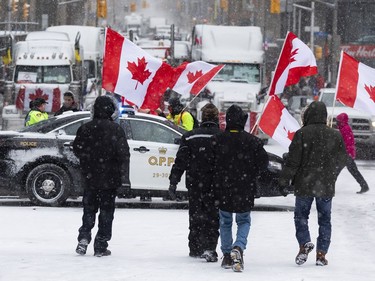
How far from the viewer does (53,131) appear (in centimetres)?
1720

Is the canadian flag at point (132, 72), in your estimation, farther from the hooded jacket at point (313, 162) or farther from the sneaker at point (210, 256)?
the hooded jacket at point (313, 162)

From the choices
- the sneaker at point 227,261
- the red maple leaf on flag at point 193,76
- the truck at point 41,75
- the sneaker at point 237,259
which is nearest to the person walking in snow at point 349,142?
the red maple leaf on flag at point 193,76

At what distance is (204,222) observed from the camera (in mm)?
11758

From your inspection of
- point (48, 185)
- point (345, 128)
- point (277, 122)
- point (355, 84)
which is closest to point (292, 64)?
point (277, 122)

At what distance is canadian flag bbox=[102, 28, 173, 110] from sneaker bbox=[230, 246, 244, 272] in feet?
23.7

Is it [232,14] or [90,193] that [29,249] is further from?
[232,14]

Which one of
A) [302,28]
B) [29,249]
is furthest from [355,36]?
[29,249]

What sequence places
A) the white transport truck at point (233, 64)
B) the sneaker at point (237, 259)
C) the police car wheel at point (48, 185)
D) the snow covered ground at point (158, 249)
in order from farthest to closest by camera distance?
the white transport truck at point (233, 64), the police car wheel at point (48, 185), the sneaker at point (237, 259), the snow covered ground at point (158, 249)

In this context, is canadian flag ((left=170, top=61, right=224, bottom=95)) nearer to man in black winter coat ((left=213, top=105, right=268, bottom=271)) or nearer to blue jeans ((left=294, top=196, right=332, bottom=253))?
blue jeans ((left=294, top=196, right=332, bottom=253))

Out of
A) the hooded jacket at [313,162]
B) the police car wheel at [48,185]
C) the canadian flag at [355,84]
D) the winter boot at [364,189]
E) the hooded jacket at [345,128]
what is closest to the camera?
the hooded jacket at [313,162]

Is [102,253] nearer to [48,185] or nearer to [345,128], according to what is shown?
[48,185]

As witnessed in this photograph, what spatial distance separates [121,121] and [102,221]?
17.8ft

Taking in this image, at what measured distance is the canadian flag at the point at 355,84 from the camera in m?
16.3

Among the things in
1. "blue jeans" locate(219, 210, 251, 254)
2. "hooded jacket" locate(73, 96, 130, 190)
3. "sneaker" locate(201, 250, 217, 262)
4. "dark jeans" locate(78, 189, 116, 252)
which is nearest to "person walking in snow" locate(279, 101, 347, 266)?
"blue jeans" locate(219, 210, 251, 254)
